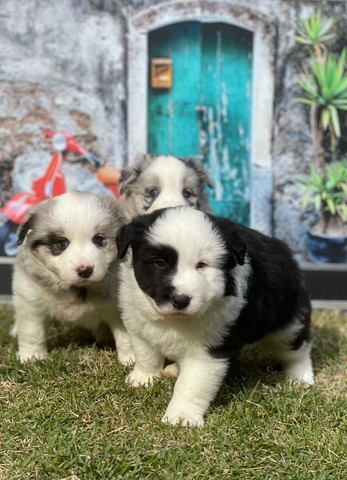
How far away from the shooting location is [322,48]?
7211mm

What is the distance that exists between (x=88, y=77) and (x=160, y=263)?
14.0 feet

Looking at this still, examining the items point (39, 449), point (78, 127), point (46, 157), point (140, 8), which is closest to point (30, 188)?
point (46, 157)

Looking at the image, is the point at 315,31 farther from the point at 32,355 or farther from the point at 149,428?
the point at 149,428

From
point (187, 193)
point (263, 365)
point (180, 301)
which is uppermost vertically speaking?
point (187, 193)

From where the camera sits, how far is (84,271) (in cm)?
403

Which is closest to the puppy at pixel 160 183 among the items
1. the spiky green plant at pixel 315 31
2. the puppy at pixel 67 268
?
the puppy at pixel 67 268

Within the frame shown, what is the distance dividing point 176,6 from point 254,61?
3.83 ft

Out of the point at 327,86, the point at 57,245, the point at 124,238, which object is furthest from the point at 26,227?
the point at 327,86

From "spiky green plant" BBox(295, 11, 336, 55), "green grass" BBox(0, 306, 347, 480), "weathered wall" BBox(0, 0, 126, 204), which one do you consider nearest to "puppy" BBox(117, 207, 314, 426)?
"green grass" BBox(0, 306, 347, 480)

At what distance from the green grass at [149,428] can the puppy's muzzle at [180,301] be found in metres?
0.90

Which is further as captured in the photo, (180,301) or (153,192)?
(153,192)

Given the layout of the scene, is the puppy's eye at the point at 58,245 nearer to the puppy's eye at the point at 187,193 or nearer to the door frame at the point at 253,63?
the puppy's eye at the point at 187,193

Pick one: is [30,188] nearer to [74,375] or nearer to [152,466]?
[74,375]

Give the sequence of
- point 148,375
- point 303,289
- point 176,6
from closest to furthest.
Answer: point 148,375 → point 303,289 → point 176,6
